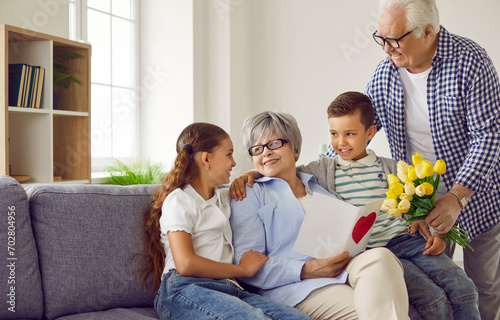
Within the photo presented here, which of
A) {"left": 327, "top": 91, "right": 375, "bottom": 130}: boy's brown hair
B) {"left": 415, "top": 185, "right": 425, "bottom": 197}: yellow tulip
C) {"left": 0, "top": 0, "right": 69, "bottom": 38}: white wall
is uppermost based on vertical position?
{"left": 0, "top": 0, "right": 69, "bottom": 38}: white wall

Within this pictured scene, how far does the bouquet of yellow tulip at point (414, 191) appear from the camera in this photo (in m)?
1.72

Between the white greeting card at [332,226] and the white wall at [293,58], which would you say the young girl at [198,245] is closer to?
the white greeting card at [332,226]

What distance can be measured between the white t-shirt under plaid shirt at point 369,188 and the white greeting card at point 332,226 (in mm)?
250

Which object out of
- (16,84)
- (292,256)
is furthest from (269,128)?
(16,84)

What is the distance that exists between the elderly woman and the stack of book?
5.12 ft

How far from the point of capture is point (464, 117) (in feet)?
6.75

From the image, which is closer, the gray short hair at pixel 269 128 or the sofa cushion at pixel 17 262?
the sofa cushion at pixel 17 262

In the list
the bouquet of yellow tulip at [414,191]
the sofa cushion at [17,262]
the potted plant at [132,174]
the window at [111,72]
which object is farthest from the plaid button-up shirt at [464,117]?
the window at [111,72]

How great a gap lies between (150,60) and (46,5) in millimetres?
1322

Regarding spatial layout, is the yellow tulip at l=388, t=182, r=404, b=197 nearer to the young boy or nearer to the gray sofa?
the young boy

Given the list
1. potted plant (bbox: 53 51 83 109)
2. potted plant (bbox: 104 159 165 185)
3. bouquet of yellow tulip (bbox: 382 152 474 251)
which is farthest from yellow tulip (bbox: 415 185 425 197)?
potted plant (bbox: 104 159 165 185)

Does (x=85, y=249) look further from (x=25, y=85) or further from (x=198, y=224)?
(x=25, y=85)

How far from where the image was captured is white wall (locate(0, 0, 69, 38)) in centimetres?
323

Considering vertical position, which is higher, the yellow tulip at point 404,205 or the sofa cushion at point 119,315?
the yellow tulip at point 404,205
